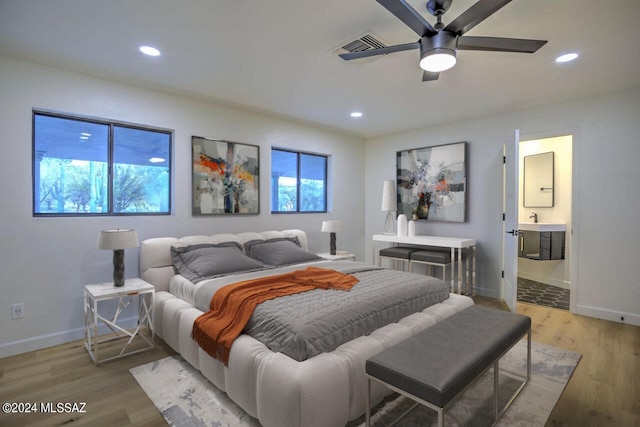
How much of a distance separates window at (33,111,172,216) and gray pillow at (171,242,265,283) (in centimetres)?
64

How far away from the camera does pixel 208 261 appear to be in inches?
124

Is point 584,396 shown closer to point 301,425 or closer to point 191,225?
point 301,425

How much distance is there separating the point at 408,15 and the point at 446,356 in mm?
1776

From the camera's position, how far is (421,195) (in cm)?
511

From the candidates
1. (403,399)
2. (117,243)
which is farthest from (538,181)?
(117,243)

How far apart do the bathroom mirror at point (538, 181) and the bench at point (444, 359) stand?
3.82 meters

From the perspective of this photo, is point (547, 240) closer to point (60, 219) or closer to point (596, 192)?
point (596, 192)

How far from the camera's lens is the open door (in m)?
3.66

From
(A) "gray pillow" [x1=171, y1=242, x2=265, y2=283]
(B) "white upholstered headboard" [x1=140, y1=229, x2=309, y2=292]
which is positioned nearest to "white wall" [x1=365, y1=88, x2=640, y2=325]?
(A) "gray pillow" [x1=171, y1=242, x2=265, y2=283]

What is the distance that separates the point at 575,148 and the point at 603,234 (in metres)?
1.01

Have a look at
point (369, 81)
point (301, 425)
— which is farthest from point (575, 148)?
point (301, 425)

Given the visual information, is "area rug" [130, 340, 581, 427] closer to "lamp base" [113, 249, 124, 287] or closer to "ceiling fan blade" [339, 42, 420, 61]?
"lamp base" [113, 249, 124, 287]

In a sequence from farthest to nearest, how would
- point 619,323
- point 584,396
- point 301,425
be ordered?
point 619,323 → point 584,396 → point 301,425

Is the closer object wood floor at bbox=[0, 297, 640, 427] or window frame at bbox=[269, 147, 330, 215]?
wood floor at bbox=[0, 297, 640, 427]
